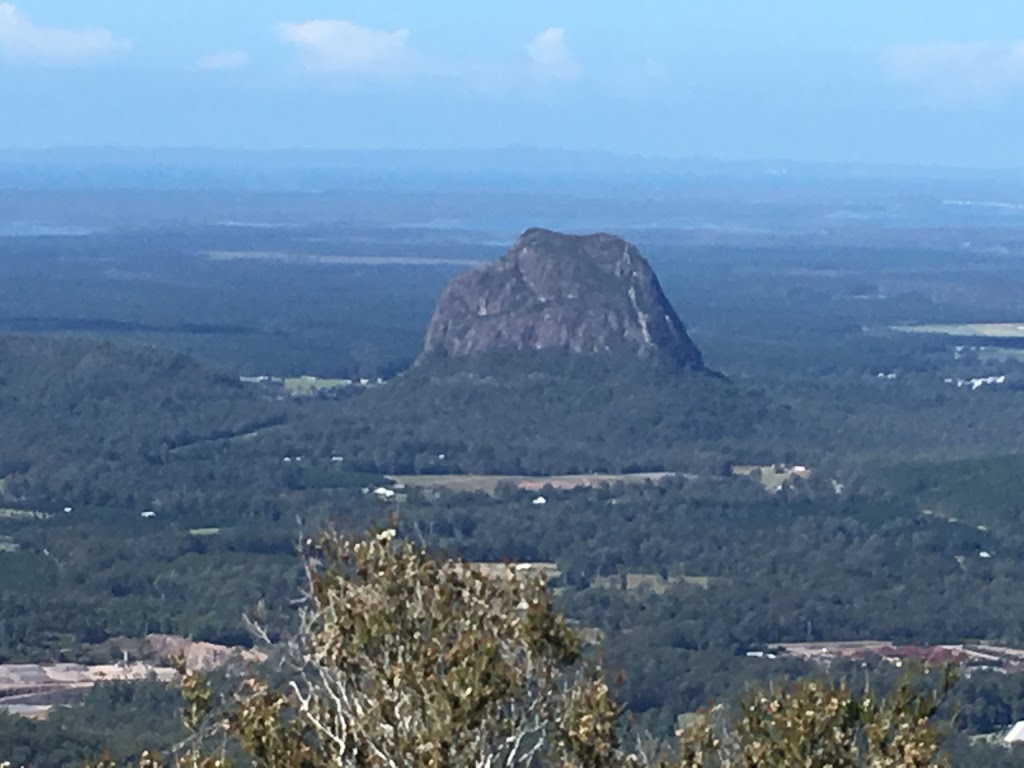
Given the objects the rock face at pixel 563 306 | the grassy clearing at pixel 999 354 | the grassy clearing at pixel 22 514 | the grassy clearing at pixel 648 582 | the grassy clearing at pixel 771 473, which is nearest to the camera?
the grassy clearing at pixel 648 582

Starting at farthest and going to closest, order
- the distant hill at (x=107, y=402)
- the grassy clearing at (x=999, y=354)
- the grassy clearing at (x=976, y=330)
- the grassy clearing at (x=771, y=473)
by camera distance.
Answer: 1. the grassy clearing at (x=976, y=330)
2. the grassy clearing at (x=999, y=354)
3. the distant hill at (x=107, y=402)
4. the grassy clearing at (x=771, y=473)

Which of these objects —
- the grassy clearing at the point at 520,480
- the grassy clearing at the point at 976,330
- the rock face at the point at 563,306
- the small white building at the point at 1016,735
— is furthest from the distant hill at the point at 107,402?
the grassy clearing at the point at 976,330

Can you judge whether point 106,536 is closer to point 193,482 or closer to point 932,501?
point 193,482

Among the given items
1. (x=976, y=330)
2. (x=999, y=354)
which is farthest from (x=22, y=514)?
(x=976, y=330)

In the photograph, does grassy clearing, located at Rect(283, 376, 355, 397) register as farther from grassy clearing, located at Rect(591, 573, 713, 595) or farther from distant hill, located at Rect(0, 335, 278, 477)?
grassy clearing, located at Rect(591, 573, 713, 595)

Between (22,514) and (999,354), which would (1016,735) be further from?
(999,354)

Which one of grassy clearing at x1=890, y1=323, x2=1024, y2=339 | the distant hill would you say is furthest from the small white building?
grassy clearing at x1=890, y1=323, x2=1024, y2=339

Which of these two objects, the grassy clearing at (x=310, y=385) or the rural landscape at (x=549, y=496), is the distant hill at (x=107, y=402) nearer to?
the rural landscape at (x=549, y=496)
